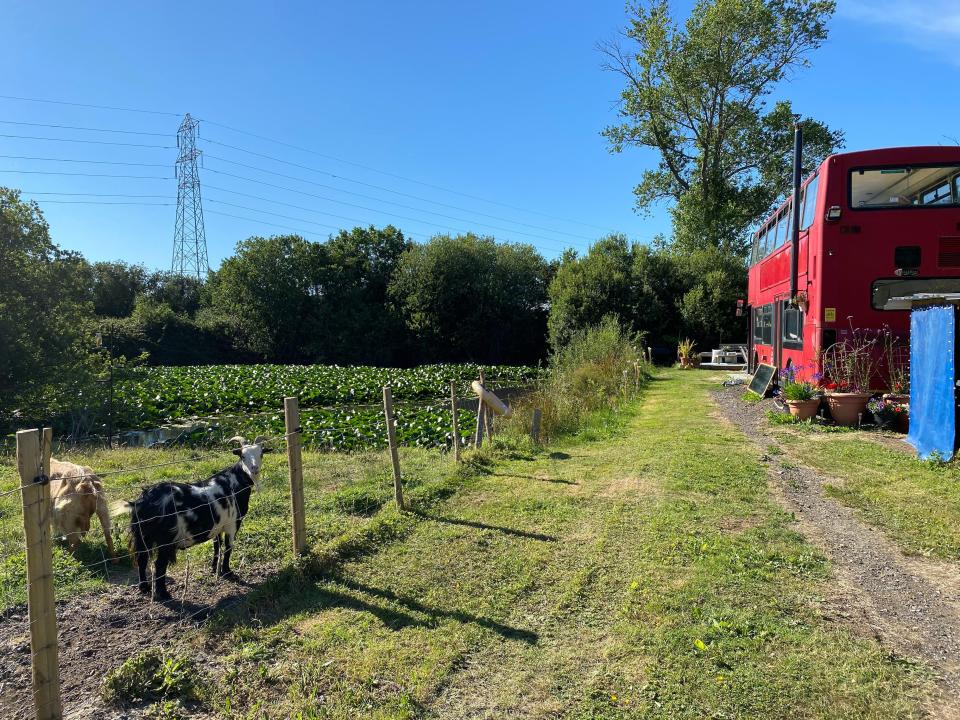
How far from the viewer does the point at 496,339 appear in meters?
44.0

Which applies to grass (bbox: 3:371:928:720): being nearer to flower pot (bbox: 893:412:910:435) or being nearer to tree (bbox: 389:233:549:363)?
flower pot (bbox: 893:412:910:435)

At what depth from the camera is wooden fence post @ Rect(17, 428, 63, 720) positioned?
2.90 meters

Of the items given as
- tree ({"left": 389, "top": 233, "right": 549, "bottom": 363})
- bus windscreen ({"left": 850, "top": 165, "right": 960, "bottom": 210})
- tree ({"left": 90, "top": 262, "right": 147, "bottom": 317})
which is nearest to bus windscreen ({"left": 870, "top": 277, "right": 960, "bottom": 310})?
bus windscreen ({"left": 850, "top": 165, "right": 960, "bottom": 210})

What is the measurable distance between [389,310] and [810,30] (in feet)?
102

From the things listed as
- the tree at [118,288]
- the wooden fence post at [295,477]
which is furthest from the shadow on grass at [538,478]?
the tree at [118,288]

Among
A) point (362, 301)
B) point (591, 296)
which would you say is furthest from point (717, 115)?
point (362, 301)

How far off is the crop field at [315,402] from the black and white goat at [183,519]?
7637 millimetres

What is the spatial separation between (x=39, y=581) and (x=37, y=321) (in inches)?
504

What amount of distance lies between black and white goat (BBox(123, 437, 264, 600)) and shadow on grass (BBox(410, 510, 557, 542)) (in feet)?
6.80

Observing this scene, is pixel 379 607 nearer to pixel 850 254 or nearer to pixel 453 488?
pixel 453 488

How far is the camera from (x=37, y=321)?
42.4 feet

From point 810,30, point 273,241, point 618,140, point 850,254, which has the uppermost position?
point 810,30

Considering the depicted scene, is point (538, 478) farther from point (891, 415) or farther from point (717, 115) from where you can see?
point (717, 115)

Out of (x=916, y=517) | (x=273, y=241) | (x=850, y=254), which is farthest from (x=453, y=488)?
(x=273, y=241)
